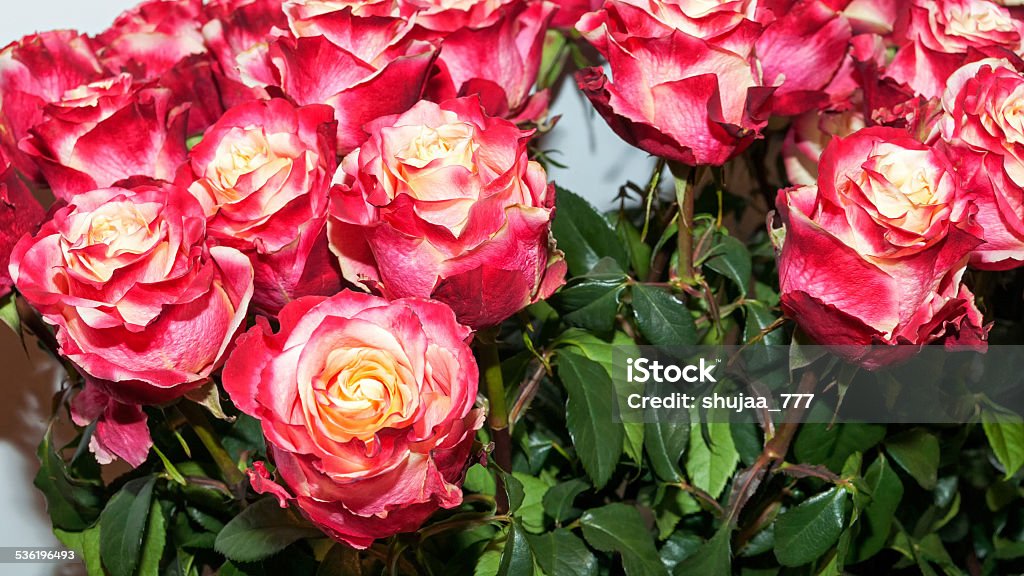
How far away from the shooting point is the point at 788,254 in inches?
18.7

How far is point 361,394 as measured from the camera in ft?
1.27

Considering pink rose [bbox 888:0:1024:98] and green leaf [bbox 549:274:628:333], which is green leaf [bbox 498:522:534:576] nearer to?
green leaf [bbox 549:274:628:333]

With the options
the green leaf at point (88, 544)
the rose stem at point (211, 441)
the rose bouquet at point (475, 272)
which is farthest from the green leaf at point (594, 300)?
the green leaf at point (88, 544)

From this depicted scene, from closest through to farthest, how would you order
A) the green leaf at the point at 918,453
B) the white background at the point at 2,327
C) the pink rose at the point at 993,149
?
1. the pink rose at the point at 993,149
2. the green leaf at the point at 918,453
3. the white background at the point at 2,327

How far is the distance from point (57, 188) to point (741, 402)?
1.38ft

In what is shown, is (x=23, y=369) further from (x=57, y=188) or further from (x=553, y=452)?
(x=553, y=452)

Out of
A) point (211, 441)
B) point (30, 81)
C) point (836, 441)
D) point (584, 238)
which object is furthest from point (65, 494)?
point (836, 441)

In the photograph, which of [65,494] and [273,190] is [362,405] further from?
[65,494]

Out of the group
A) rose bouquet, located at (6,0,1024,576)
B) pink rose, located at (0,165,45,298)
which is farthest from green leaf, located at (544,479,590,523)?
pink rose, located at (0,165,45,298)

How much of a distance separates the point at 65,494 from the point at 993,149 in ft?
1.83

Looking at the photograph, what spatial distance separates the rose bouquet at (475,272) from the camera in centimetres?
41

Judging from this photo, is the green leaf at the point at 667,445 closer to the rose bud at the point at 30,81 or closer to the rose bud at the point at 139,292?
the rose bud at the point at 139,292

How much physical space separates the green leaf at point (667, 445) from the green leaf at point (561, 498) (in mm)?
45

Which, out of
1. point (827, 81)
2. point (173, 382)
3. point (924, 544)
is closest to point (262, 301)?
point (173, 382)
